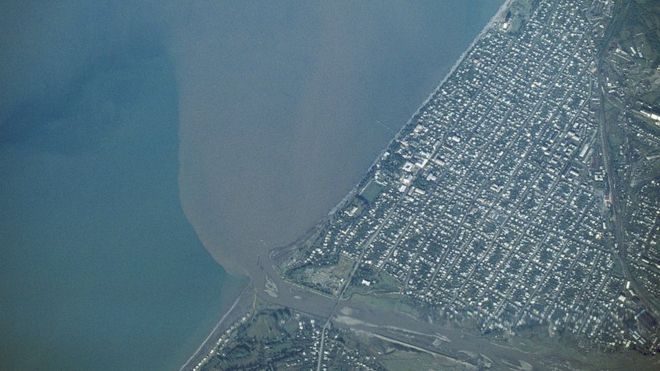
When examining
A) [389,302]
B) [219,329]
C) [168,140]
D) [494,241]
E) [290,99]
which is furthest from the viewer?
[290,99]

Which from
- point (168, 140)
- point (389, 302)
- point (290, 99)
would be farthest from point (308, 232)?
point (168, 140)

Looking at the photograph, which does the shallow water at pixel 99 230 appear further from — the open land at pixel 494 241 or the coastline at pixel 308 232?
the open land at pixel 494 241

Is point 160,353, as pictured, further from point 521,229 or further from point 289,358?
point 521,229

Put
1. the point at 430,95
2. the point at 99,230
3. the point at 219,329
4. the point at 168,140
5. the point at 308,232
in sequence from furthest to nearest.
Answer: the point at 430,95, the point at 168,140, the point at 308,232, the point at 99,230, the point at 219,329

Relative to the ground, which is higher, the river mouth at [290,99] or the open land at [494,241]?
the river mouth at [290,99]

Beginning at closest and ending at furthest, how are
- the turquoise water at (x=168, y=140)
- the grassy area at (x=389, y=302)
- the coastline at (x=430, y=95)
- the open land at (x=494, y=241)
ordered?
the open land at (x=494, y=241) < the turquoise water at (x=168, y=140) < the grassy area at (x=389, y=302) < the coastline at (x=430, y=95)

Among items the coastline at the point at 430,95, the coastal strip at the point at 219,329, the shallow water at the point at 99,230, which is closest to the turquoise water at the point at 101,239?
the shallow water at the point at 99,230

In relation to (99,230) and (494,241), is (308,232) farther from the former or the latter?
(99,230)

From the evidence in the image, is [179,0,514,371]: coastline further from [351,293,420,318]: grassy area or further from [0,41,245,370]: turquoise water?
[351,293,420,318]: grassy area
